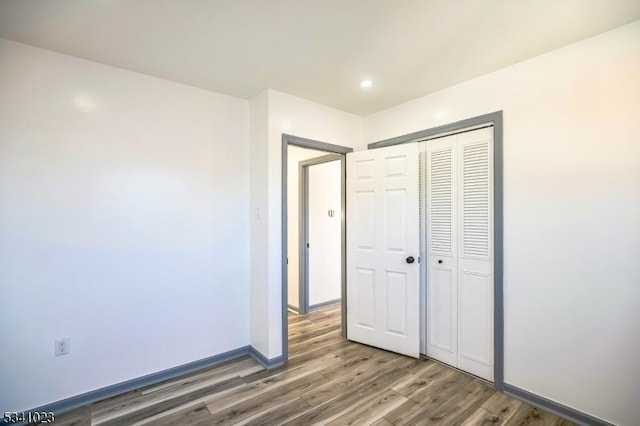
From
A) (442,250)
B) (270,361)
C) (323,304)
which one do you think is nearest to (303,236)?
(323,304)

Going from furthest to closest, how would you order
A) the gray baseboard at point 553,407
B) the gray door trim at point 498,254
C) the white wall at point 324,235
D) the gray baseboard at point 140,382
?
the white wall at point 324,235, the gray door trim at point 498,254, the gray baseboard at point 140,382, the gray baseboard at point 553,407

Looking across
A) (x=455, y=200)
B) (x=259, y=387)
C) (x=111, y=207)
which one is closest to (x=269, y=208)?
(x=111, y=207)

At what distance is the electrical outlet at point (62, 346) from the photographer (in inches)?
83.4

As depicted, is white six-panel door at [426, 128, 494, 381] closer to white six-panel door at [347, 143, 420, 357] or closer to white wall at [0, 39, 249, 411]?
white six-panel door at [347, 143, 420, 357]

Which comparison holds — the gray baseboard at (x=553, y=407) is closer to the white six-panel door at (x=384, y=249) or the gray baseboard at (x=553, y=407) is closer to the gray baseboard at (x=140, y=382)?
the white six-panel door at (x=384, y=249)

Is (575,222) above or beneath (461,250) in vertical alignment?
above

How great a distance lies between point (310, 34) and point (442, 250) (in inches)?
84.7

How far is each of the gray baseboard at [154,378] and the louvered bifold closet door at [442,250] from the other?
59.9 inches

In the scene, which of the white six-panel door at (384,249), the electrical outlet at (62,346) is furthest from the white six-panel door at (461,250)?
the electrical outlet at (62,346)

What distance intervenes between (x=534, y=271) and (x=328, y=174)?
9.51 ft

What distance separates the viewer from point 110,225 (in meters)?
2.32

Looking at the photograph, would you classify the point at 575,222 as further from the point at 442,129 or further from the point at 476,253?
the point at 442,129

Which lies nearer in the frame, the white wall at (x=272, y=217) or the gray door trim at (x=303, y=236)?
the white wall at (x=272, y=217)

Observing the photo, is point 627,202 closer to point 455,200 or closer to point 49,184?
point 455,200
